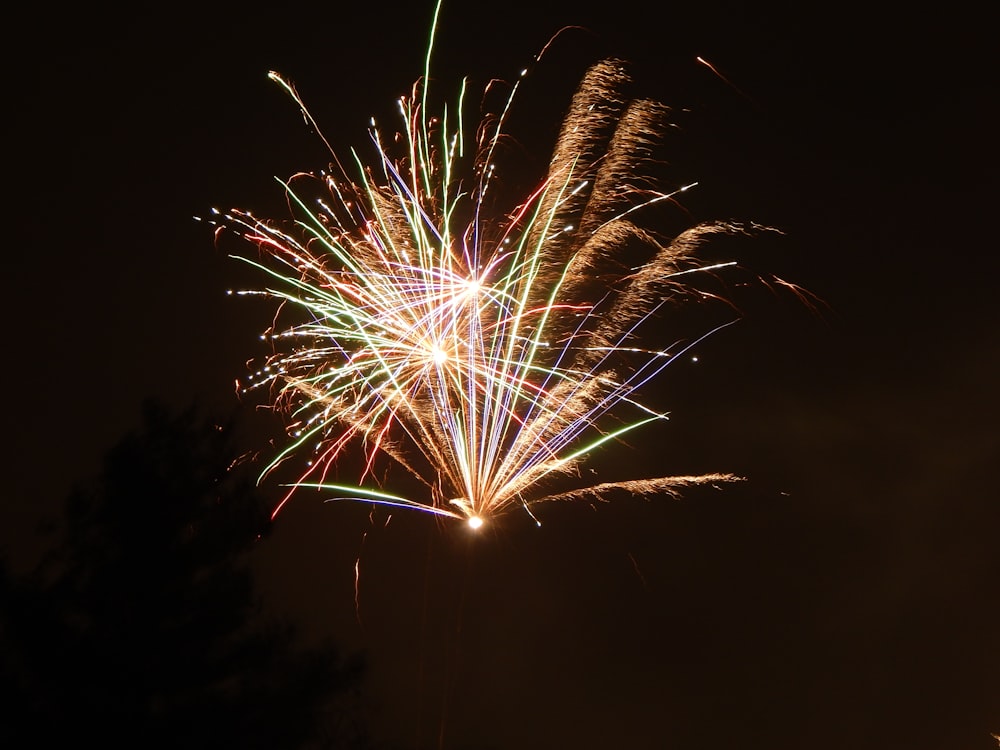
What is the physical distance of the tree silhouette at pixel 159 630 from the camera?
10734 mm

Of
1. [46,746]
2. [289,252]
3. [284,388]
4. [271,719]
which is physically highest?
[289,252]

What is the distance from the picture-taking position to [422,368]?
11516 mm

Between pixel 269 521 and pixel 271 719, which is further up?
pixel 269 521

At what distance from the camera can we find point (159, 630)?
36.9ft

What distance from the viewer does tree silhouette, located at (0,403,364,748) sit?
35.2ft

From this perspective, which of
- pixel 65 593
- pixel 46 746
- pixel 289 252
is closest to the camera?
pixel 46 746

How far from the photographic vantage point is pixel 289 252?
1185cm

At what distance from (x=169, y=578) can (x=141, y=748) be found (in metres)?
1.60

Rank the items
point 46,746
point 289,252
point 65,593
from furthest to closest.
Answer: point 289,252, point 65,593, point 46,746

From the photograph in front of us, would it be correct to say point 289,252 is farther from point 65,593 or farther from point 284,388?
point 65,593

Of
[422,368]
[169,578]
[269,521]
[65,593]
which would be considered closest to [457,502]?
[422,368]

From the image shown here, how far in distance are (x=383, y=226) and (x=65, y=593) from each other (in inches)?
177

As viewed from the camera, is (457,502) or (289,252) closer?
(457,502)

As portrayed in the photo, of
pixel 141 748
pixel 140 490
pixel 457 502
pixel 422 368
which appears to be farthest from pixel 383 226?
pixel 141 748
